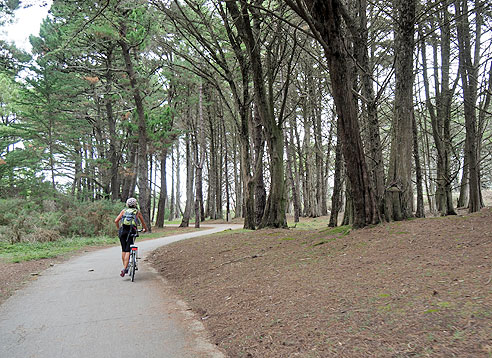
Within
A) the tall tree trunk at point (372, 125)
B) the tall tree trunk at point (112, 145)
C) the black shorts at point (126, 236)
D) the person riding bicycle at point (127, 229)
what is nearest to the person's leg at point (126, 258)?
the person riding bicycle at point (127, 229)

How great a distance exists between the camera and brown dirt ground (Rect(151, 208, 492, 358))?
9.79ft

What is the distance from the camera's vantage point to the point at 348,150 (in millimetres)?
7965

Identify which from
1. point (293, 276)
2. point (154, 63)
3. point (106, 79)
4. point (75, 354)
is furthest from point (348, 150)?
point (106, 79)

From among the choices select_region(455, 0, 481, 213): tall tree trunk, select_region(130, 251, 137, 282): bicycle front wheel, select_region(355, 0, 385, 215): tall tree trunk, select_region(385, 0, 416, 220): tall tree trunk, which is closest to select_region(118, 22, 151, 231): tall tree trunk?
select_region(130, 251, 137, 282): bicycle front wheel

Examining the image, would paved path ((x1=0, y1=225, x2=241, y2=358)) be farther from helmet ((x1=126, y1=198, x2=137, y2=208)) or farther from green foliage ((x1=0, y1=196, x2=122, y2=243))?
green foliage ((x1=0, y1=196, x2=122, y2=243))

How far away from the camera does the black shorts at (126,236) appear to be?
27.6 feet

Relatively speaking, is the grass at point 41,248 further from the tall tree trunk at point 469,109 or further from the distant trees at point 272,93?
the tall tree trunk at point 469,109

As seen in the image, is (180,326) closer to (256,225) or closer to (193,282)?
(193,282)

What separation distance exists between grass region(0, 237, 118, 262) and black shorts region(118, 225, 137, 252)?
471 centimetres

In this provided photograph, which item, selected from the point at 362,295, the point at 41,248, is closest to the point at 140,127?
the point at 41,248

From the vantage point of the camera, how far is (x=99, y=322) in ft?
16.3

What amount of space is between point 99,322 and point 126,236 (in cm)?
367

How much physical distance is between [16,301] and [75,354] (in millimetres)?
3292

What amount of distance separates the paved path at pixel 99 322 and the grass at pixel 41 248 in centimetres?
429
